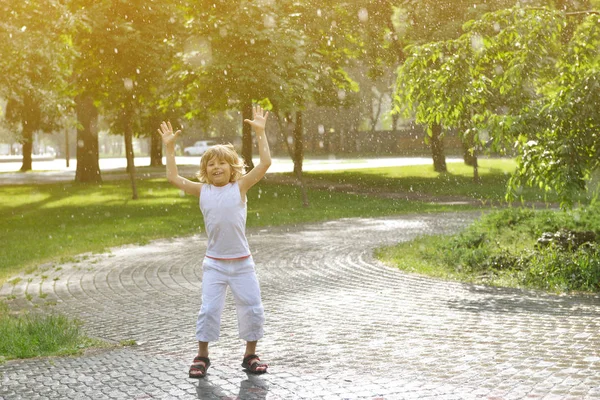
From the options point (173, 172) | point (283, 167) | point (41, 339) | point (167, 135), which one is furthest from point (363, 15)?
point (173, 172)

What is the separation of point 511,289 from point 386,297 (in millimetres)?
1627

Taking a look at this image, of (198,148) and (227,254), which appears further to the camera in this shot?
(198,148)

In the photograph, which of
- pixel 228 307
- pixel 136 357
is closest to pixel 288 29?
pixel 228 307

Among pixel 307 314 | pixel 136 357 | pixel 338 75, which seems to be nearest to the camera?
pixel 136 357

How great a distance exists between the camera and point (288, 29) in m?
24.8

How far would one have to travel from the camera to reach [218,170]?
593 centimetres

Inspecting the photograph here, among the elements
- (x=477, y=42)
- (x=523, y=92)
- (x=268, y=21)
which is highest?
(x=268, y=21)

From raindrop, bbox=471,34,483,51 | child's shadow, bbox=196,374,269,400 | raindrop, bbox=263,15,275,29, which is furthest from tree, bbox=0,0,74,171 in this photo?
child's shadow, bbox=196,374,269,400

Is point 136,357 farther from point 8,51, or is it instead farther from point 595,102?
point 8,51

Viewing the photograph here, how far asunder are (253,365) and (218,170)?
1393 mm

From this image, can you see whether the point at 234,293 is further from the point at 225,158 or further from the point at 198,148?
the point at 198,148

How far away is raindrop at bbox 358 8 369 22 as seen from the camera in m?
35.9

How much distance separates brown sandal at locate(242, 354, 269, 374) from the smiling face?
4.14 ft

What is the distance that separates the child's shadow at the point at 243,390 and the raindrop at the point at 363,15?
31.7 m
